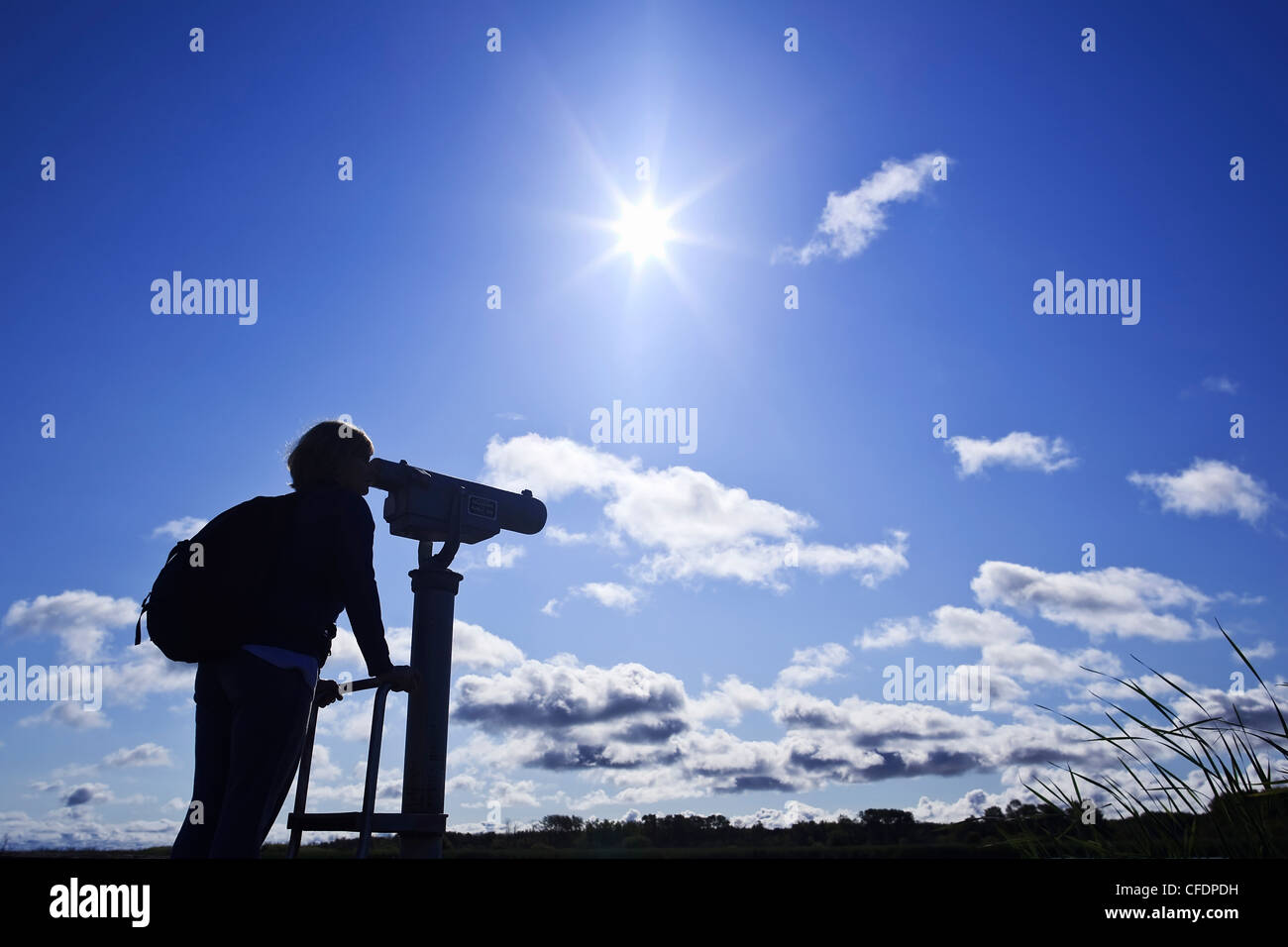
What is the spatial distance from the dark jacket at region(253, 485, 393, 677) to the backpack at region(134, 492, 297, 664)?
46 millimetres

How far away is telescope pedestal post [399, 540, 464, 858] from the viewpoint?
4.74m

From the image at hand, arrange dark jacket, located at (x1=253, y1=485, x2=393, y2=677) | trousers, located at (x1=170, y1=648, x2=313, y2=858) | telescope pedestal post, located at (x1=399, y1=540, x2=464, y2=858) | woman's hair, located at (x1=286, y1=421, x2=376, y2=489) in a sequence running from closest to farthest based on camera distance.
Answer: trousers, located at (x1=170, y1=648, x2=313, y2=858) → dark jacket, located at (x1=253, y1=485, x2=393, y2=677) → woman's hair, located at (x1=286, y1=421, x2=376, y2=489) → telescope pedestal post, located at (x1=399, y1=540, x2=464, y2=858)

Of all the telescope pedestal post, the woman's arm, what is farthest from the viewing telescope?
the woman's arm

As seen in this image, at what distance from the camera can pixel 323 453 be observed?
3.43 m

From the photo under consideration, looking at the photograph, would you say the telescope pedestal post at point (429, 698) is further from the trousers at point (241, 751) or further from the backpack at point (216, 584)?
the backpack at point (216, 584)

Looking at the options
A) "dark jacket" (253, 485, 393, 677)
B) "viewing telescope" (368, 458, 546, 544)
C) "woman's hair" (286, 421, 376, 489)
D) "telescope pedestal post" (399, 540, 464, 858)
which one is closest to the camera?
"dark jacket" (253, 485, 393, 677)

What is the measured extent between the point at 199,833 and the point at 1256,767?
3.13 metres

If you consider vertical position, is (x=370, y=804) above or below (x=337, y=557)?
below

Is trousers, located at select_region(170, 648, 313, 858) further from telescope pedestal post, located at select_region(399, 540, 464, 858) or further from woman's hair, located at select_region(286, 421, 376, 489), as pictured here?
telescope pedestal post, located at select_region(399, 540, 464, 858)
